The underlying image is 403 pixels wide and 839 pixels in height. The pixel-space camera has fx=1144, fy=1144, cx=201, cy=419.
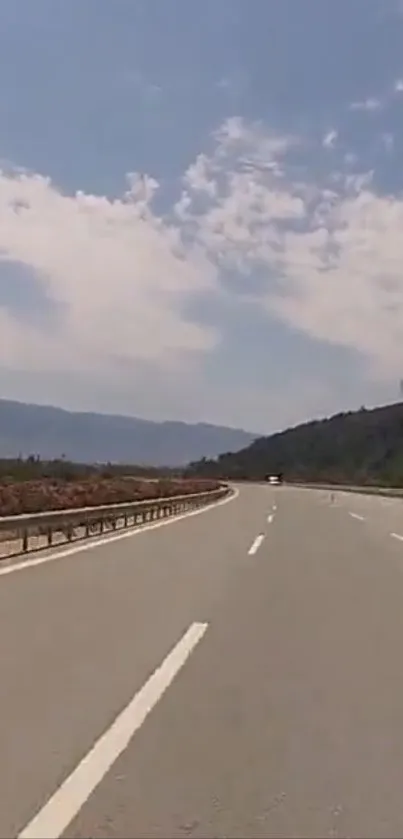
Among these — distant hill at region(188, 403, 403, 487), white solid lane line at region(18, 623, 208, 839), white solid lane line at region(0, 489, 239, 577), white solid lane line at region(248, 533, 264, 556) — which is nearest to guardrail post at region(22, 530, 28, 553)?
white solid lane line at region(0, 489, 239, 577)

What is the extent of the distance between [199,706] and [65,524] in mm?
16598

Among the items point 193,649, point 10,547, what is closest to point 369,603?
point 193,649

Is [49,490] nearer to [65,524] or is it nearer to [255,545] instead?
[65,524]

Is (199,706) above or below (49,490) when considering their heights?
below

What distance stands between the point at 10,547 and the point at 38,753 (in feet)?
54.7

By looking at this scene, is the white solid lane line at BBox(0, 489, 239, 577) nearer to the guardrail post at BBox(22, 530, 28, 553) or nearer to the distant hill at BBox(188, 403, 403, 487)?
the guardrail post at BBox(22, 530, 28, 553)

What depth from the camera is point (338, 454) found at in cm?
16775

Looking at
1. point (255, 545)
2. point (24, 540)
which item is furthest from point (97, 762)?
point (255, 545)

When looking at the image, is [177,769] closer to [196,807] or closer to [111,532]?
[196,807]

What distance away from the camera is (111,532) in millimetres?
28406

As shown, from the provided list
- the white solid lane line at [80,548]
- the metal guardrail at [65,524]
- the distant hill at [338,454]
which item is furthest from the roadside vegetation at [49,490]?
the distant hill at [338,454]

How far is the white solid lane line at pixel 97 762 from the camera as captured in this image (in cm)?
525

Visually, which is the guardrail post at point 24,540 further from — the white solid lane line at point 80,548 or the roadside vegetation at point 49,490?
the roadside vegetation at point 49,490

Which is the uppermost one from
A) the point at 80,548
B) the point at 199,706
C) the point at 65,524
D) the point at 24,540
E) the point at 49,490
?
the point at 49,490
